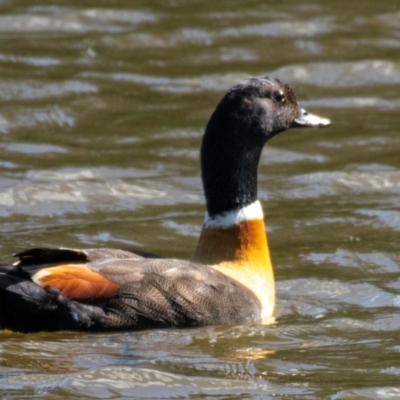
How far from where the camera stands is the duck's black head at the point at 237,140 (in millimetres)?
9391

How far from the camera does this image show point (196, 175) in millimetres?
12453

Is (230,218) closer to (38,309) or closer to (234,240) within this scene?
(234,240)

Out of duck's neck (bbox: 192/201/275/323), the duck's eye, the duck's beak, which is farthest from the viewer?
the duck's beak

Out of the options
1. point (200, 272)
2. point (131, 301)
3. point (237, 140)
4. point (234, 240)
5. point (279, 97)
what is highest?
Answer: point (279, 97)

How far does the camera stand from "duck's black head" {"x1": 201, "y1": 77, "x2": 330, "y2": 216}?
939cm

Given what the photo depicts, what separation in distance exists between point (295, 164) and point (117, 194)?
6.33 feet

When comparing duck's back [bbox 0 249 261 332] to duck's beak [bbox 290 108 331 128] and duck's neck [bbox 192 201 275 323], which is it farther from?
duck's beak [bbox 290 108 331 128]

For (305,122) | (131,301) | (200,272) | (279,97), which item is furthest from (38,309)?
(305,122)

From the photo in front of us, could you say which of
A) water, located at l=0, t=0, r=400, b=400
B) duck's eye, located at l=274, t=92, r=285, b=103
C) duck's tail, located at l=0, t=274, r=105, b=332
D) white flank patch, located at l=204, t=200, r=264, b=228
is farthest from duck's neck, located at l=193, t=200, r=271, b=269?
duck's tail, located at l=0, t=274, r=105, b=332

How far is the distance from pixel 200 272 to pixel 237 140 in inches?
44.9

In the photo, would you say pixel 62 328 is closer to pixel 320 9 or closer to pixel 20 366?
pixel 20 366

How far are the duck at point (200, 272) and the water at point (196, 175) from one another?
14 cm

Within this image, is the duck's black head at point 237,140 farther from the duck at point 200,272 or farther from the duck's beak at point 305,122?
the duck's beak at point 305,122

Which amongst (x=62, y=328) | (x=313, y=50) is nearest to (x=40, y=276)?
(x=62, y=328)
